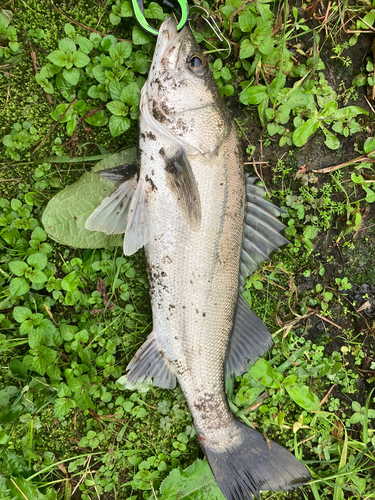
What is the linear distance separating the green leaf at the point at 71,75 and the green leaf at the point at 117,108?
288 millimetres

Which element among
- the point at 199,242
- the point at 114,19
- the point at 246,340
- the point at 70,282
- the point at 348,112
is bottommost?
the point at 246,340

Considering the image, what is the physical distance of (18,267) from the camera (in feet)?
7.09

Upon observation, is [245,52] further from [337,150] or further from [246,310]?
[246,310]

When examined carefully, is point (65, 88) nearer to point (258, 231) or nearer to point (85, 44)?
point (85, 44)

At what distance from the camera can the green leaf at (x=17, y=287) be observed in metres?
2.14

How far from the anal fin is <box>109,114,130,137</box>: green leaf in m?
1.48

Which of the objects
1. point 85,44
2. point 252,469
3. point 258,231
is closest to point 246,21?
point 85,44

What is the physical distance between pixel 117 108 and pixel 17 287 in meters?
1.41

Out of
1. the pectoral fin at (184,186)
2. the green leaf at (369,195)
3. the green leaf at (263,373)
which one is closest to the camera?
the pectoral fin at (184,186)

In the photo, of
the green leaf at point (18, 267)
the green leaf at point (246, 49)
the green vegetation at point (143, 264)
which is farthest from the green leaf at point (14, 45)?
the green leaf at point (246, 49)

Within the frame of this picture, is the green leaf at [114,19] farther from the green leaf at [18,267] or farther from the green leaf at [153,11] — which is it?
the green leaf at [18,267]

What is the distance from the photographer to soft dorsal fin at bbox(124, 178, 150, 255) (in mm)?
2047

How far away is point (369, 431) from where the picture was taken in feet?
8.41

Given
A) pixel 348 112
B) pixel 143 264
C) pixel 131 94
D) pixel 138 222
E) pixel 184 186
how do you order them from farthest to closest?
pixel 348 112 → pixel 143 264 → pixel 131 94 → pixel 138 222 → pixel 184 186
